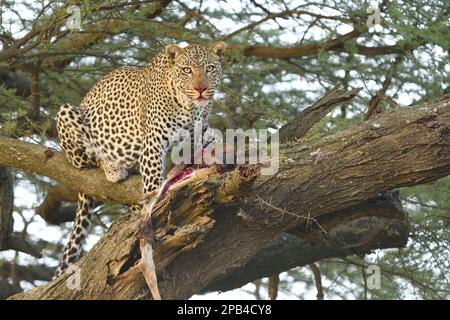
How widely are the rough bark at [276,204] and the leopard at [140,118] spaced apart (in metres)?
1.32

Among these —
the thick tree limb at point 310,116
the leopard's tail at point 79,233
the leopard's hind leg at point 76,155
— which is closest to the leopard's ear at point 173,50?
the leopard's hind leg at point 76,155

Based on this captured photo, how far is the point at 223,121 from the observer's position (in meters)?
10.3

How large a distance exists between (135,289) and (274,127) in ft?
12.9

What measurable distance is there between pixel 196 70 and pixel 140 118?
0.75 m

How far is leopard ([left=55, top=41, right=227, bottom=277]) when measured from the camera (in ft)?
27.7

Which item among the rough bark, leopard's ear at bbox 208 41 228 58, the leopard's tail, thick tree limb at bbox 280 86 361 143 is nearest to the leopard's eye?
leopard's ear at bbox 208 41 228 58

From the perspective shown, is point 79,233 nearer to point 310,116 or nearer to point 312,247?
point 312,247

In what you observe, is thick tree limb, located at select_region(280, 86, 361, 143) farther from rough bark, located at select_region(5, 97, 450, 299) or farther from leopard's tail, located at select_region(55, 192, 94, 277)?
leopard's tail, located at select_region(55, 192, 94, 277)

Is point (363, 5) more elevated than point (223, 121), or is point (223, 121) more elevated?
point (363, 5)

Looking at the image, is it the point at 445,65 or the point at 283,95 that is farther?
the point at 283,95

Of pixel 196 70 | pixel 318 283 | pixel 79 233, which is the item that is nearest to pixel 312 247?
pixel 318 283

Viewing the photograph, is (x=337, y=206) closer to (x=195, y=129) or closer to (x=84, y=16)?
(x=195, y=129)

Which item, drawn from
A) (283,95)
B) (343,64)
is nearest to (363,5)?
(343,64)
